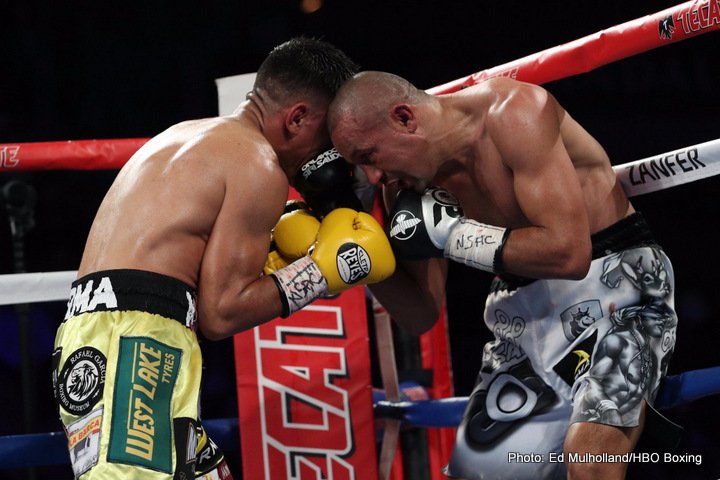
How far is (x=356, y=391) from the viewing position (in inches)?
89.4

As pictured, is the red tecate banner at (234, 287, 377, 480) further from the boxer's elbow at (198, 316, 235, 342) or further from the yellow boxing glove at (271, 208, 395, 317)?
the boxer's elbow at (198, 316, 235, 342)

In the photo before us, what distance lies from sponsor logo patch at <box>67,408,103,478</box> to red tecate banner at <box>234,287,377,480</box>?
27.4 inches

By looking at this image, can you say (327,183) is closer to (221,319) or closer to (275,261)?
(275,261)

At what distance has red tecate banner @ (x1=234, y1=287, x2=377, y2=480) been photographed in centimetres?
223

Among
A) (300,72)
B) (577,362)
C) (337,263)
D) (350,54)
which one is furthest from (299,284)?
(350,54)

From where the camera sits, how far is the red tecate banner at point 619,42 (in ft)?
5.62

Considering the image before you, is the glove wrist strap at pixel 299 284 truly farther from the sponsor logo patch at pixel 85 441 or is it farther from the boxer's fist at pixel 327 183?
the sponsor logo patch at pixel 85 441

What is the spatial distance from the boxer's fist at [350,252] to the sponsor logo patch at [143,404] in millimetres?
410

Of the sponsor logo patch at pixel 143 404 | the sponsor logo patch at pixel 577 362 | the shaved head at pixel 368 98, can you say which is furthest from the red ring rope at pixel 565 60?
the sponsor logo patch at pixel 143 404

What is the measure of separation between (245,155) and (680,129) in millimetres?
3972

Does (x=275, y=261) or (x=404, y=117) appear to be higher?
(x=404, y=117)

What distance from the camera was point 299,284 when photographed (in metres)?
1.82

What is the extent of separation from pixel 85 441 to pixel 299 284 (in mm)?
537

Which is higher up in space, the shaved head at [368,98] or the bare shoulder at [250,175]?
the shaved head at [368,98]
